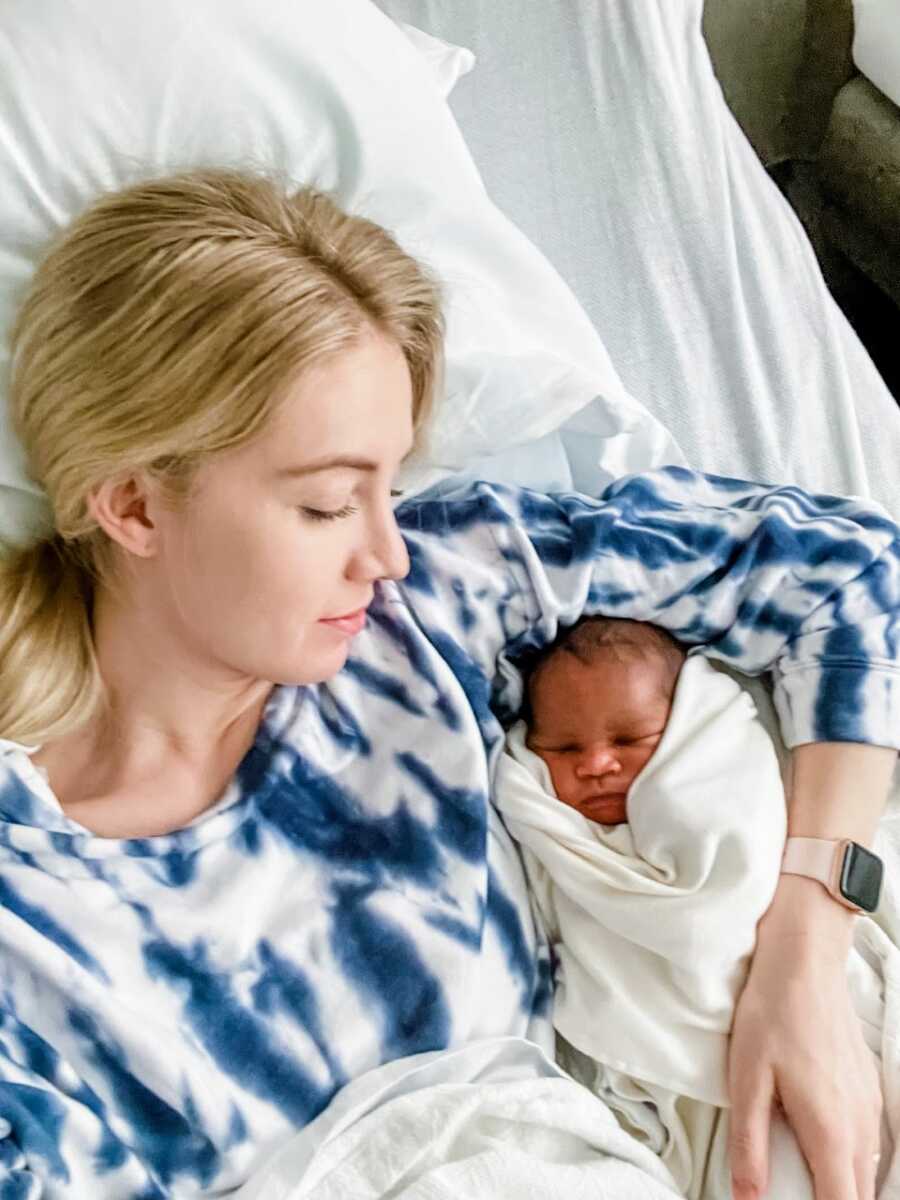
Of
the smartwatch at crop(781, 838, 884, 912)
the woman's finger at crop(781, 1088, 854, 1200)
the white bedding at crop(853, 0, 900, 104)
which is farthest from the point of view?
the white bedding at crop(853, 0, 900, 104)

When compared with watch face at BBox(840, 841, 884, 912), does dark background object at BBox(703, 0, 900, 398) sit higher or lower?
higher

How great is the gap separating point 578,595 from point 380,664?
0.17m

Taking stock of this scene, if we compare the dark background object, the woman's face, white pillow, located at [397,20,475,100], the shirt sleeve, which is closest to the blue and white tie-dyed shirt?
the shirt sleeve

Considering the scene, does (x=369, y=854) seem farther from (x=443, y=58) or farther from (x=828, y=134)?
(x=828, y=134)

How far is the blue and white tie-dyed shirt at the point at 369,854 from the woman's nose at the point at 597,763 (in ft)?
0.25

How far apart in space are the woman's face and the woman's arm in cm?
39

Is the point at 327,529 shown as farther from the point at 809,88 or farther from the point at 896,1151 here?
the point at 809,88

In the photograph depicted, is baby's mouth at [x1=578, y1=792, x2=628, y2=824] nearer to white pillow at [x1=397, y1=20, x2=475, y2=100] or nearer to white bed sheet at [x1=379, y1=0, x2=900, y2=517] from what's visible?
white bed sheet at [x1=379, y1=0, x2=900, y2=517]

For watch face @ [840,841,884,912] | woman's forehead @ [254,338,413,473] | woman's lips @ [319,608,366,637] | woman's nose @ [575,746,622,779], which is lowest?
watch face @ [840,841,884,912]

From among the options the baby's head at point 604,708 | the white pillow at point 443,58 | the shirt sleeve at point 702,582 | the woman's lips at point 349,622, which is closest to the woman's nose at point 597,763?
the baby's head at point 604,708

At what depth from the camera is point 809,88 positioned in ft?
6.82

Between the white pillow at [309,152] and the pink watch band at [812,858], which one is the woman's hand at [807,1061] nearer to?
the pink watch band at [812,858]

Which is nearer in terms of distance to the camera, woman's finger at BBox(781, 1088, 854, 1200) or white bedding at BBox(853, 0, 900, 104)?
woman's finger at BBox(781, 1088, 854, 1200)

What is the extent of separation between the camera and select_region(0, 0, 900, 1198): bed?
1.09 meters
